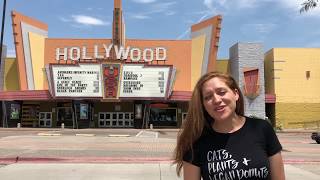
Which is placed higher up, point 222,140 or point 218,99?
point 218,99

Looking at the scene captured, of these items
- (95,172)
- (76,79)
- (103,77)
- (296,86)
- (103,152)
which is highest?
(103,77)

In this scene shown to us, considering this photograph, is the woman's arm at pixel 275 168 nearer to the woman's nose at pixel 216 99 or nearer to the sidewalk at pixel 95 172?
the woman's nose at pixel 216 99

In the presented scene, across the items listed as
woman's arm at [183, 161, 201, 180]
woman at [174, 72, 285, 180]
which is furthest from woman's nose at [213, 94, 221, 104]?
woman's arm at [183, 161, 201, 180]

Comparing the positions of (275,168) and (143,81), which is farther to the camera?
(143,81)

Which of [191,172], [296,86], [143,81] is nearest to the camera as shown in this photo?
[191,172]

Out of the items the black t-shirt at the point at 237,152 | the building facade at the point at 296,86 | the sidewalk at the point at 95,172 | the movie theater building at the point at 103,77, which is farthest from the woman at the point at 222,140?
the building facade at the point at 296,86

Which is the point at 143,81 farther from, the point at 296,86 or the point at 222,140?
the point at 222,140

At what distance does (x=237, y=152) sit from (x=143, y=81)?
4926 centimetres

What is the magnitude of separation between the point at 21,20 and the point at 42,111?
11.4 meters

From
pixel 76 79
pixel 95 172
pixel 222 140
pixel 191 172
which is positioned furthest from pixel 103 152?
pixel 76 79

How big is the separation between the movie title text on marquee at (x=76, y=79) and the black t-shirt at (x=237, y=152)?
48960 mm

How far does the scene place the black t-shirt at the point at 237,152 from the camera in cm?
281

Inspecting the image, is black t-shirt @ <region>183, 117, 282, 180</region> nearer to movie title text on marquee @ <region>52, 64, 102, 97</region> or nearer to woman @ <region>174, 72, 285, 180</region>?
woman @ <region>174, 72, 285, 180</region>

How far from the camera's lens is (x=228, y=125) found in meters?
3.03
